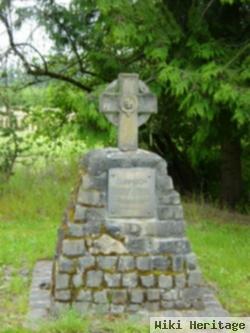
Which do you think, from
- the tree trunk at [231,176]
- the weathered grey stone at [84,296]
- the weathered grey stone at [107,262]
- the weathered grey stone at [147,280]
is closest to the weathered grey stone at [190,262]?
the weathered grey stone at [147,280]

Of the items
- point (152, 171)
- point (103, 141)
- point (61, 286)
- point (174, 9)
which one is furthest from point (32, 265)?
point (174, 9)

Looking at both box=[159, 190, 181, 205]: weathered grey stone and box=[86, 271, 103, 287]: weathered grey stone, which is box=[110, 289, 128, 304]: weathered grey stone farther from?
box=[159, 190, 181, 205]: weathered grey stone

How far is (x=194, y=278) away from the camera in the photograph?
22.2 feet

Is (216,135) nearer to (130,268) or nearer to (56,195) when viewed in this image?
(56,195)

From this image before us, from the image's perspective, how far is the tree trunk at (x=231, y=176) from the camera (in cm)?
1321

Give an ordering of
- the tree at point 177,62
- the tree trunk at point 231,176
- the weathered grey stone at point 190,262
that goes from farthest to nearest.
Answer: the tree trunk at point 231,176 < the tree at point 177,62 < the weathered grey stone at point 190,262

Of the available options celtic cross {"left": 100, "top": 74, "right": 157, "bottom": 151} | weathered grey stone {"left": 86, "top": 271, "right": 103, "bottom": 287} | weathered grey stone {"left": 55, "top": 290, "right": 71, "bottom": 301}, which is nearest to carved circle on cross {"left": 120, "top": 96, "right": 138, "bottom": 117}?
celtic cross {"left": 100, "top": 74, "right": 157, "bottom": 151}

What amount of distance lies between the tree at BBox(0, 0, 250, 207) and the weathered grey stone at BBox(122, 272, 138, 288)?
4331 mm

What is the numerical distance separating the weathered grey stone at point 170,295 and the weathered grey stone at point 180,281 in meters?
0.06

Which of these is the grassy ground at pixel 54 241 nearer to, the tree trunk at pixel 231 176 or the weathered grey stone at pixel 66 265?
the weathered grey stone at pixel 66 265

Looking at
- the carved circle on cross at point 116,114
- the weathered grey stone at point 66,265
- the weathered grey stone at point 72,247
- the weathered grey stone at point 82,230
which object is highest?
the carved circle on cross at point 116,114

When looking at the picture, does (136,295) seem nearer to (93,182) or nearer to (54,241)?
(93,182)

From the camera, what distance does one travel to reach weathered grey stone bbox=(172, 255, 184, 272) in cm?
670

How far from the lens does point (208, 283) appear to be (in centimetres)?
782
